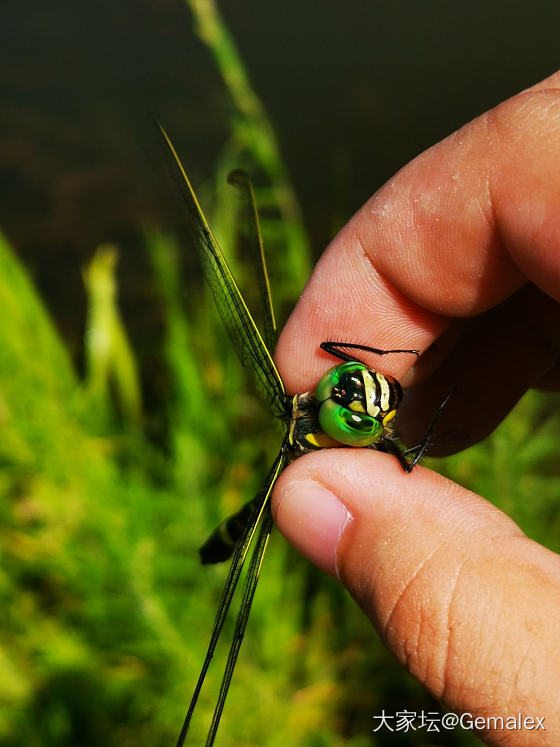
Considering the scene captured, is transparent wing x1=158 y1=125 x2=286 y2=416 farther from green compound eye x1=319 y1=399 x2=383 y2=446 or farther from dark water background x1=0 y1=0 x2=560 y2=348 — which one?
dark water background x1=0 y1=0 x2=560 y2=348

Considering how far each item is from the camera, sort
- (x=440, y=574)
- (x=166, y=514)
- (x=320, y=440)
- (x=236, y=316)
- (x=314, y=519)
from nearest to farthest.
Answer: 1. (x=440, y=574)
2. (x=314, y=519)
3. (x=320, y=440)
4. (x=236, y=316)
5. (x=166, y=514)

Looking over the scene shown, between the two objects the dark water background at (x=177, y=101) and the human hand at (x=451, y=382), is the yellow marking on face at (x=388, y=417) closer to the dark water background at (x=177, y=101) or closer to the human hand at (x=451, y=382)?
the human hand at (x=451, y=382)

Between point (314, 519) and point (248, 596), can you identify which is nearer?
point (314, 519)

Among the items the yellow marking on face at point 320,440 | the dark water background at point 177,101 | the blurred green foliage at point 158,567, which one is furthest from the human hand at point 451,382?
the dark water background at point 177,101

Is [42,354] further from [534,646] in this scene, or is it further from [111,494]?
[534,646]

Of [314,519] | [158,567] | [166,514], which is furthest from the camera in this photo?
[166,514]

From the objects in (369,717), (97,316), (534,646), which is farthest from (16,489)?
(534,646)

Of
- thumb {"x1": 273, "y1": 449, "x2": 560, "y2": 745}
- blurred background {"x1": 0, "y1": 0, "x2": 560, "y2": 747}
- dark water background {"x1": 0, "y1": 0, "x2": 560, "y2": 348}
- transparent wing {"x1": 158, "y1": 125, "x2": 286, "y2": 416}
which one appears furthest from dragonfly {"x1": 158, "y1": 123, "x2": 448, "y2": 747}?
dark water background {"x1": 0, "y1": 0, "x2": 560, "y2": 348}

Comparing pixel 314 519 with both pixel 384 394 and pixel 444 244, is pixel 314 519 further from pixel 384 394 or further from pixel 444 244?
pixel 444 244

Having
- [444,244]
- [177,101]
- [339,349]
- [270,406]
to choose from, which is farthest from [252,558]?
[177,101]
